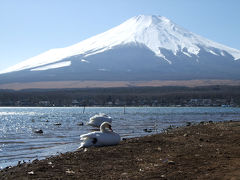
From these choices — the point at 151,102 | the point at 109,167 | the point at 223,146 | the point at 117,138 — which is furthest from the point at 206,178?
the point at 151,102

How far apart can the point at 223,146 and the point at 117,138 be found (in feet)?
16.3

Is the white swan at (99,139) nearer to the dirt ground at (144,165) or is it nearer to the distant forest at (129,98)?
the dirt ground at (144,165)

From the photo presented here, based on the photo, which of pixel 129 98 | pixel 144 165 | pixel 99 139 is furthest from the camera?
pixel 129 98

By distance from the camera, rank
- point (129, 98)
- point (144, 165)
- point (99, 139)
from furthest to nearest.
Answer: point (129, 98) < point (99, 139) < point (144, 165)

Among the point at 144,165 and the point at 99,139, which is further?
the point at 99,139

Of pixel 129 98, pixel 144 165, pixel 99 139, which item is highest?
pixel 129 98

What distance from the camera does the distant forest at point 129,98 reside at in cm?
13038

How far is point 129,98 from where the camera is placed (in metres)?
135

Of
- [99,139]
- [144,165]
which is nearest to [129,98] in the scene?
[99,139]

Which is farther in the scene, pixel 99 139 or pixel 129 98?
pixel 129 98

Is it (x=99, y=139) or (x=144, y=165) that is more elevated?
(x=99, y=139)

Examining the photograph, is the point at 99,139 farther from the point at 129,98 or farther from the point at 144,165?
the point at 129,98

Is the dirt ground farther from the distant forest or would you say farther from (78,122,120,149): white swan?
the distant forest

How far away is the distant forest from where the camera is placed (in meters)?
130
